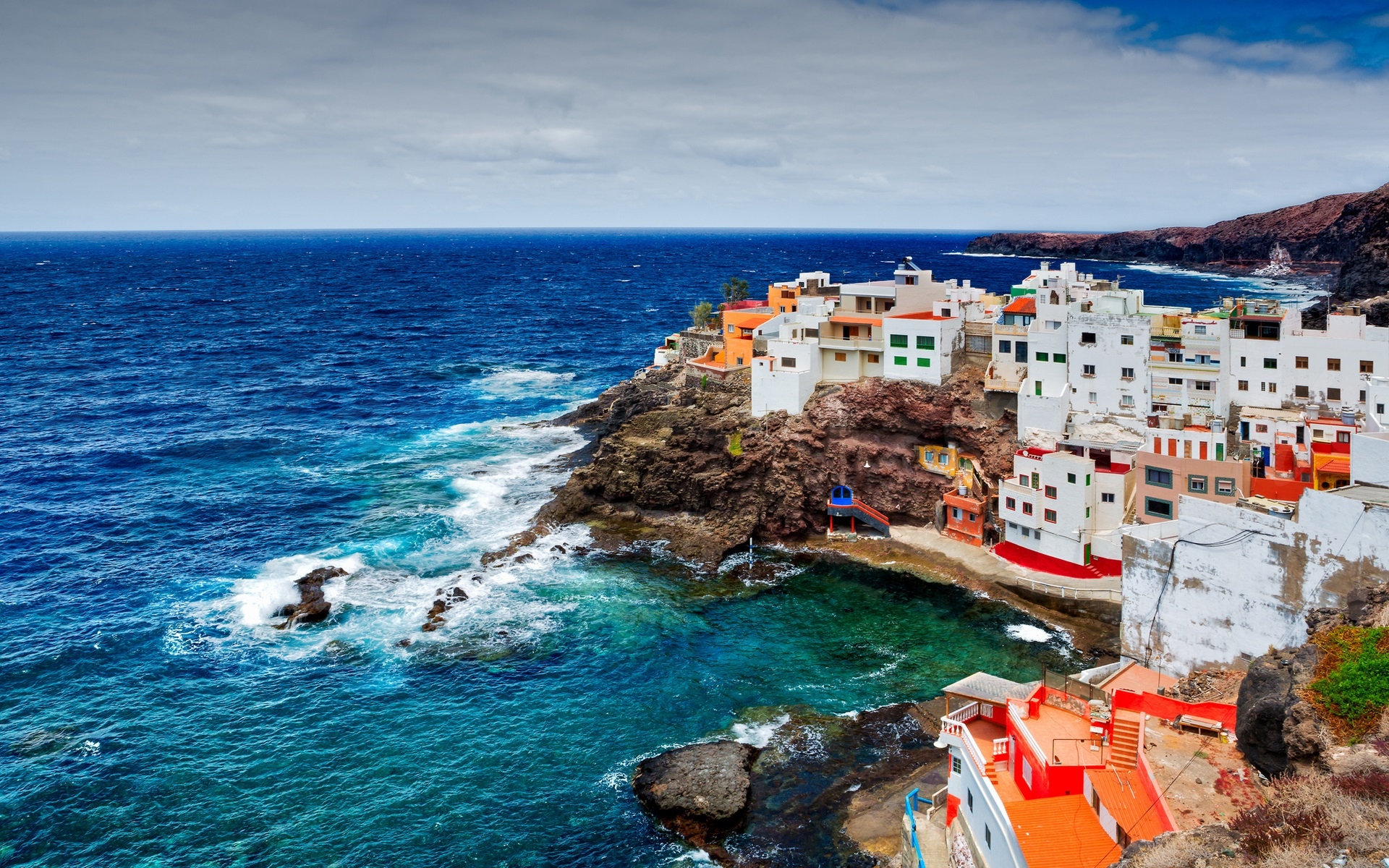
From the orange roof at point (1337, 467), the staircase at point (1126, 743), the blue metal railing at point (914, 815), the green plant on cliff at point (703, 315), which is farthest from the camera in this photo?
the green plant on cliff at point (703, 315)

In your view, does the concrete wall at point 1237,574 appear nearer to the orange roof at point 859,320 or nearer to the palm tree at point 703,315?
the orange roof at point 859,320

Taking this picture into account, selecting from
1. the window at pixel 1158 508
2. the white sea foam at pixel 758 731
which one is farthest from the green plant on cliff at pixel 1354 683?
the window at pixel 1158 508

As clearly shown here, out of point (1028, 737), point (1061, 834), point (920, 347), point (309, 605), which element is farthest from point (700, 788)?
point (920, 347)

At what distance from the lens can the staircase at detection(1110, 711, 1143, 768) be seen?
3103 centimetres

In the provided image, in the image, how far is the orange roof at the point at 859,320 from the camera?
75.8 meters

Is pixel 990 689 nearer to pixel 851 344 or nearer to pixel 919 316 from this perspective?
pixel 851 344

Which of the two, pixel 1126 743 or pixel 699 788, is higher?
pixel 1126 743

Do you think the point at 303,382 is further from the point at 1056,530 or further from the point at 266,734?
the point at 1056,530

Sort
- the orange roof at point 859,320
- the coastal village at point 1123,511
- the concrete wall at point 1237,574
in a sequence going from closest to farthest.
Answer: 1. the coastal village at point 1123,511
2. the concrete wall at point 1237,574
3. the orange roof at point 859,320

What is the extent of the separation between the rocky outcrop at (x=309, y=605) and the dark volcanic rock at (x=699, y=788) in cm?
2476

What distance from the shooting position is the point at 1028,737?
33.2 meters

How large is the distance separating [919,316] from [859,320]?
4.86 meters

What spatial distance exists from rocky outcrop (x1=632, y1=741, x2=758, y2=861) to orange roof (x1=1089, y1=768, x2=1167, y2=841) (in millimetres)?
15154

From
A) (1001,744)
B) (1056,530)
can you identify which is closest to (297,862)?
(1001,744)
